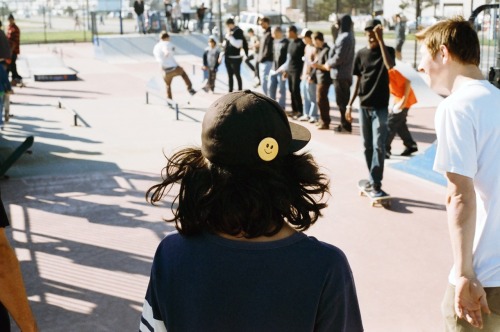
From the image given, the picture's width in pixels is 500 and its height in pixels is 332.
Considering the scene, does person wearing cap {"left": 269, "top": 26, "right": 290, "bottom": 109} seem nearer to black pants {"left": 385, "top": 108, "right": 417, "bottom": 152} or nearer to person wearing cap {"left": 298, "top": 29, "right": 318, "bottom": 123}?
person wearing cap {"left": 298, "top": 29, "right": 318, "bottom": 123}

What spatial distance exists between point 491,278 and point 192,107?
14111 millimetres

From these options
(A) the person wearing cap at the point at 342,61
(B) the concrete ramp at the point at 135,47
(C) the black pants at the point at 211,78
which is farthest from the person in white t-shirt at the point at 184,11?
(A) the person wearing cap at the point at 342,61

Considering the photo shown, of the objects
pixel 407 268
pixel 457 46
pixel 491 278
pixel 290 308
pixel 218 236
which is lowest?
pixel 407 268

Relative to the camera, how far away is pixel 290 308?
1.77 m

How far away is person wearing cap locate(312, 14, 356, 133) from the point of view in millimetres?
11555

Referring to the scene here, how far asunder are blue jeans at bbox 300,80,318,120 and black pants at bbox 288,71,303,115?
347 mm

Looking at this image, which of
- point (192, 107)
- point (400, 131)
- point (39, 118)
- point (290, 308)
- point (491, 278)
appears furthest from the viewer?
point (192, 107)

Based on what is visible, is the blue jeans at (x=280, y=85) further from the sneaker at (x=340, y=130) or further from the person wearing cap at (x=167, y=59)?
the sneaker at (x=340, y=130)

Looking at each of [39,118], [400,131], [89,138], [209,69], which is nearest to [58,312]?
[400,131]

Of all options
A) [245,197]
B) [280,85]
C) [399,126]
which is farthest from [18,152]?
[280,85]

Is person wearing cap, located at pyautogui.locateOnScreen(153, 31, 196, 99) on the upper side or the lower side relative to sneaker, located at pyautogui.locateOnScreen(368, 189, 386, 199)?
upper

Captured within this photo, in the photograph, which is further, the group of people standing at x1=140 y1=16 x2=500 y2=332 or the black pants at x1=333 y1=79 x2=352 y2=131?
the black pants at x1=333 y1=79 x2=352 y2=131

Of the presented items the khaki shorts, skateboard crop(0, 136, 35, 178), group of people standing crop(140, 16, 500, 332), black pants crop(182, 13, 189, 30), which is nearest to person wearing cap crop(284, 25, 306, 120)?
skateboard crop(0, 136, 35, 178)

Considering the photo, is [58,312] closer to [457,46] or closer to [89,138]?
[457,46]
